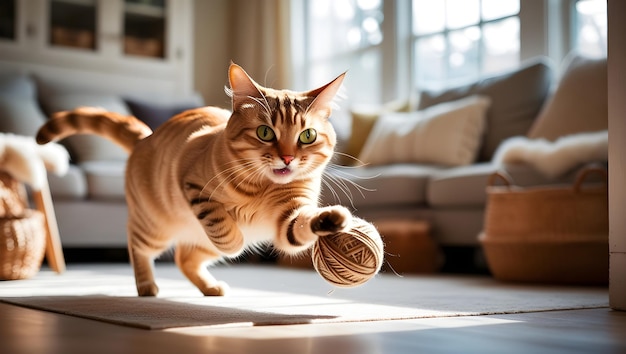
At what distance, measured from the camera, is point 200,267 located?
7.27 feet

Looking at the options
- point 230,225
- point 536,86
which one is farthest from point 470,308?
point 536,86

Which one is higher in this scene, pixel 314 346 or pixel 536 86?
pixel 536 86

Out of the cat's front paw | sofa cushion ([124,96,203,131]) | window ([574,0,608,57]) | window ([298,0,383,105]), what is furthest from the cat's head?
window ([298,0,383,105])

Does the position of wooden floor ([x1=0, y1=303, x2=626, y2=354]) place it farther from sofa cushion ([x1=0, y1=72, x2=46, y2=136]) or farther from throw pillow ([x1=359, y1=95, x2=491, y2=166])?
sofa cushion ([x1=0, y1=72, x2=46, y2=136])

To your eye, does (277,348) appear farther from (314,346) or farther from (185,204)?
(185,204)

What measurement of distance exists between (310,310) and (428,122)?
246 cm

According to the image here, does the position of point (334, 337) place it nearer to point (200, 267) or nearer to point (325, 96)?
point (325, 96)

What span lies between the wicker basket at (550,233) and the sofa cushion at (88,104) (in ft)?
7.63

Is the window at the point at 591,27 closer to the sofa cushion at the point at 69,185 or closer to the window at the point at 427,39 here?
the window at the point at 427,39

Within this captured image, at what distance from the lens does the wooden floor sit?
1193mm

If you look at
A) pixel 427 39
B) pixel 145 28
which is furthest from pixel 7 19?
pixel 427 39

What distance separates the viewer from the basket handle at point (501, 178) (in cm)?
304

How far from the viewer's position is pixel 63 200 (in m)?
3.94

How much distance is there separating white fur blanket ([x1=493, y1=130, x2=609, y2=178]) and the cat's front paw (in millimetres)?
1668
